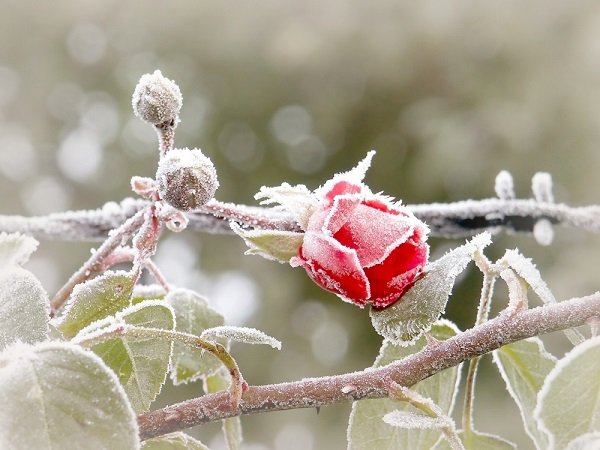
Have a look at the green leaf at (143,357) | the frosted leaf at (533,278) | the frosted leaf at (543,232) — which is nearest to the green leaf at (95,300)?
the green leaf at (143,357)

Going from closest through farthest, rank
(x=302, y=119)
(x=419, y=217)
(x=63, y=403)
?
(x=63, y=403) → (x=419, y=217) → (x=302, y=119)

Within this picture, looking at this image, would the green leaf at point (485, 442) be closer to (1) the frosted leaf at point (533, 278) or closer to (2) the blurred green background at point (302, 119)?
(1) the frosted leaf at point (533, 278)

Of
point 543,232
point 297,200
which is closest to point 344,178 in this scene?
point 297,200

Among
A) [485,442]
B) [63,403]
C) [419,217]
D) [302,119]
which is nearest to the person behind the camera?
[63,403]

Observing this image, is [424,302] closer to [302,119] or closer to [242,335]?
[242,335]

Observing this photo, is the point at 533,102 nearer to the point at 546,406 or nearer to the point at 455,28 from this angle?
the point at 455,28

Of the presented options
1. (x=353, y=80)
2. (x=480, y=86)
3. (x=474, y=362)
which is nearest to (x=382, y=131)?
(x=353, y=80)
